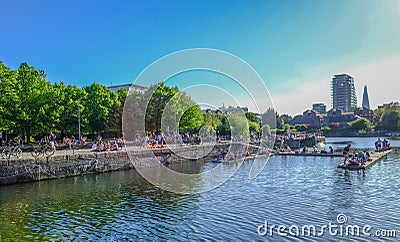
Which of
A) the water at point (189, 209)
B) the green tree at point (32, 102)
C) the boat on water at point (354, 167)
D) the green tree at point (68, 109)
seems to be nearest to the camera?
the water at point (189, 209)

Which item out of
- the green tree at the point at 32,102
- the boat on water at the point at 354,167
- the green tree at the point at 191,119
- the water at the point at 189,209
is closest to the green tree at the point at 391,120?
the green tree at the point at 191,119

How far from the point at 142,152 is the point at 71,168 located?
357 inches

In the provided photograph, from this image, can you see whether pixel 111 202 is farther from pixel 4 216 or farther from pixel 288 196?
pixel 288 196

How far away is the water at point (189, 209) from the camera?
45.9 ft

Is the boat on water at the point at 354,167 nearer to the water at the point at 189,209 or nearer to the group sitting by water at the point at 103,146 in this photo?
the water at the point at 189,209

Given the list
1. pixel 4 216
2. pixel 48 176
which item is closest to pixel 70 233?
pixel 4 216

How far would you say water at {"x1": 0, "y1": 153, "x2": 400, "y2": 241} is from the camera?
13992mm

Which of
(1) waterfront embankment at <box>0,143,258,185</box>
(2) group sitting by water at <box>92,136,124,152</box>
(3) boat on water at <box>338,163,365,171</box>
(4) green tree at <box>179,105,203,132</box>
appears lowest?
(3) boat on water at <box>338,163,365,171</box>

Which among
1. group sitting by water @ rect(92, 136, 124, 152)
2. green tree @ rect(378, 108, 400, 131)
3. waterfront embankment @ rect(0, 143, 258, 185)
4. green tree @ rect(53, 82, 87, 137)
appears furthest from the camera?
green tree @ rect(378, 108, 400, 131)

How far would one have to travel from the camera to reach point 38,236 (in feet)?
44.7

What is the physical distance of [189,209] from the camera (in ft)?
58.4

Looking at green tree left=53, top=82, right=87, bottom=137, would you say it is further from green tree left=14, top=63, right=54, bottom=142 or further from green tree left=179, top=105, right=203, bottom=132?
green tree left=179, top=105, right=203, bottom=132

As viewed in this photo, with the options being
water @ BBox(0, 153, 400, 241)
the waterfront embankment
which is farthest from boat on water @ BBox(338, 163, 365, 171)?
the waterfront embankment

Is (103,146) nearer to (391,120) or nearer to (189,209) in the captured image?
(189,209)
